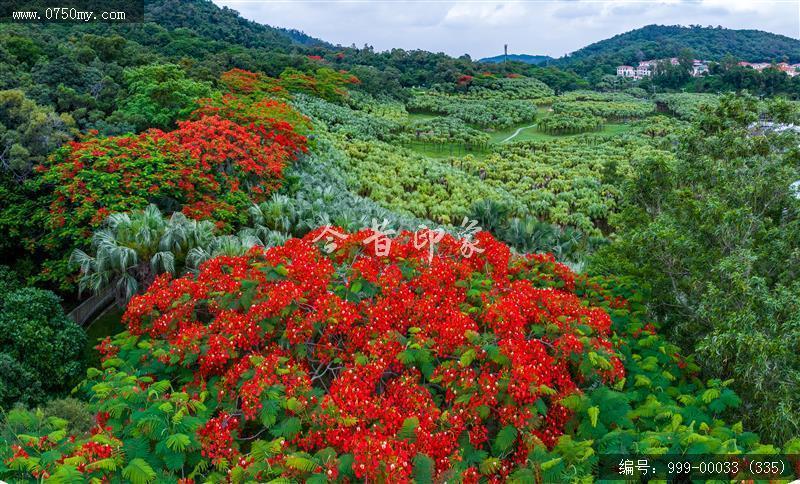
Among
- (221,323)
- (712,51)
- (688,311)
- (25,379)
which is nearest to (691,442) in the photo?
(688,311)

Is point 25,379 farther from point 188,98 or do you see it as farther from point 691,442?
point 188,98

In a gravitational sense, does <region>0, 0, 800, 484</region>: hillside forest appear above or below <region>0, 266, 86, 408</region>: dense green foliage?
above

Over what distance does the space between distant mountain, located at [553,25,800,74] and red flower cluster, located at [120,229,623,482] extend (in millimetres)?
119834

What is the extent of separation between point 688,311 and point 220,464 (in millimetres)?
8612

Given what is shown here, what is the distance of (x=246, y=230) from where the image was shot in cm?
1429

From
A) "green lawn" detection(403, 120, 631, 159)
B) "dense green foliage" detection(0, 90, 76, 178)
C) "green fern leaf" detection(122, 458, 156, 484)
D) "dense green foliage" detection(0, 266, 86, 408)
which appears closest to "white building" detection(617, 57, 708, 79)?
"green lawn" detection(403, 120, 631, 159)

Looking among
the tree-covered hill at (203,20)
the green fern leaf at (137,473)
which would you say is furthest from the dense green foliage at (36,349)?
the tree-covered hill at (203,20)

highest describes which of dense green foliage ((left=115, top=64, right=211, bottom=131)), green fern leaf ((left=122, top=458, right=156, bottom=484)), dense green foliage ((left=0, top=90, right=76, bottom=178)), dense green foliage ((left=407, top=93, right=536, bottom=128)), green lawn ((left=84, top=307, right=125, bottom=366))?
dense green foliage ((left=407, top=93, right=536, bottom=128))

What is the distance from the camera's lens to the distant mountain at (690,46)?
440ft

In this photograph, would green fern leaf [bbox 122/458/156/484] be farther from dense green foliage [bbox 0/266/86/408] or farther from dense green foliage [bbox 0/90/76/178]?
dense green foliage [bbox 0/90/76/178]

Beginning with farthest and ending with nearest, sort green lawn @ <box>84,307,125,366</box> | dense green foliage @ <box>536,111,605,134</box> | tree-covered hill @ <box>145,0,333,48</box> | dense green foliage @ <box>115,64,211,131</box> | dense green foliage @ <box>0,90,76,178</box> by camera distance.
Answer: tree-covered hill @ <box>145,0,333,48</box> < dense green foliage @ <box>536,111,605,134</box> < dense green foliage @ <box>115,64,211,131</box> < dense green foliage @ <box>0,90,76,178</box> < green lawn @ <box>84,307,125,366</box>

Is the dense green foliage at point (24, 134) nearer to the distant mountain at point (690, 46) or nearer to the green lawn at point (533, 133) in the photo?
the green lawn at point (533, 133)

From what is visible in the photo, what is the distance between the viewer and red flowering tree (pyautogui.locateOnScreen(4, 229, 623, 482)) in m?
5.59

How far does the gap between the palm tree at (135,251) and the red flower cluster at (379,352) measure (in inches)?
146
